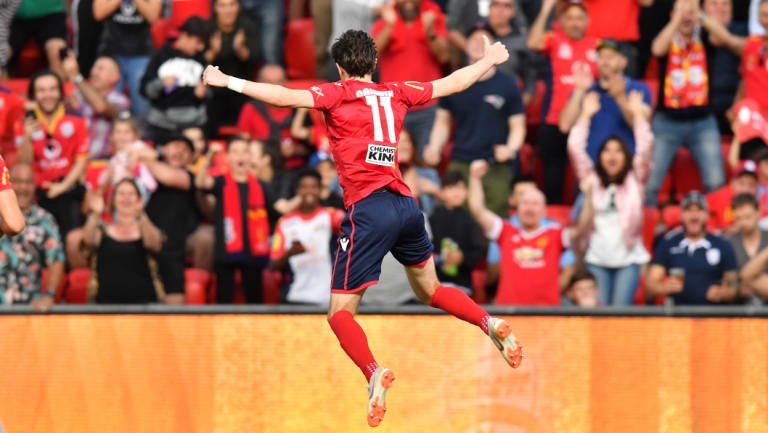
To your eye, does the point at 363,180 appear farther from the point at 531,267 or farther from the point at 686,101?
the point at 686,101

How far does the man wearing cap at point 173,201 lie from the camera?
9711mm

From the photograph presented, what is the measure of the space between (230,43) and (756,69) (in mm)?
4915

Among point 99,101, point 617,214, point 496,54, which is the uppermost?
point 99,101

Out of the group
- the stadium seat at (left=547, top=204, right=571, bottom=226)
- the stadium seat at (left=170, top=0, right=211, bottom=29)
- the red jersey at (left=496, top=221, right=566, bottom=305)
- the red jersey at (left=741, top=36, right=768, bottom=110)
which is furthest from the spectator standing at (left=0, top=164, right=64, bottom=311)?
the red jersey at (left=741, top=36, right=768, bottom=110)

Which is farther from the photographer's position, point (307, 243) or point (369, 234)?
point (307, 243)

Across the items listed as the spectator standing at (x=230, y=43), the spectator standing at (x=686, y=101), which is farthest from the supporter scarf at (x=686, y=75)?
the spectator standing at (x=230, y=43)

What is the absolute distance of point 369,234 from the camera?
6434mm

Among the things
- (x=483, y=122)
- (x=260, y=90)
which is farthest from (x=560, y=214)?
(x=260, y=90)

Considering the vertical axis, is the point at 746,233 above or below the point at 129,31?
below

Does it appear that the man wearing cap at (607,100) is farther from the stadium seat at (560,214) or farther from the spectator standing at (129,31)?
the spectator standing at (129,31)

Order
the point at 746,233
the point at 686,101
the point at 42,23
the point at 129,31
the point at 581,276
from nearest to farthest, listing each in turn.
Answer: the point at 581,276, the point at 746,233, the point at 686,101, the point at 129,31, the point at 42,23

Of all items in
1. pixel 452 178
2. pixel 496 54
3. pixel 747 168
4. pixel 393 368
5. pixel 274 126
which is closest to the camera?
pixel 496 54

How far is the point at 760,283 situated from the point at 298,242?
3669 mm

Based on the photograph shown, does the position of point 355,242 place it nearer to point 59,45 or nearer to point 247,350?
point 247,350
